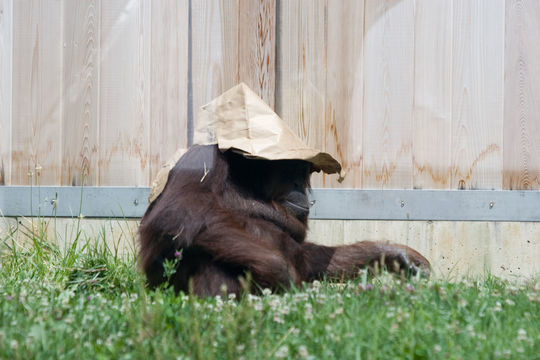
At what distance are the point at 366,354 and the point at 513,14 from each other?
3.08m

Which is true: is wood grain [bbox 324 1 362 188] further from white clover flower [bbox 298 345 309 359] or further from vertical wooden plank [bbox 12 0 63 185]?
white clover flower [bbox 298 345 309 359]

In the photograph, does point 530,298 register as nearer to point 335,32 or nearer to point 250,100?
point 250,100

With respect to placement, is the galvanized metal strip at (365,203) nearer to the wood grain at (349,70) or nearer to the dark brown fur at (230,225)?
the wood grain at (349,70)

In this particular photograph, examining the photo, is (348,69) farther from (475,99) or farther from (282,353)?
(282,353)

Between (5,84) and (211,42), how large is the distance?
142 cm

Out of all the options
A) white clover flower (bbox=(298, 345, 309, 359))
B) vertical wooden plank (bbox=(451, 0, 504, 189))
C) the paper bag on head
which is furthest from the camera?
vertical wooden plank (bbox=(451, 0, 504, 189))

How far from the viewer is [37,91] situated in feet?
13.9

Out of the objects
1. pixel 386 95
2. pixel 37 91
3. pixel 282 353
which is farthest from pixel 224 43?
pixel 282 353

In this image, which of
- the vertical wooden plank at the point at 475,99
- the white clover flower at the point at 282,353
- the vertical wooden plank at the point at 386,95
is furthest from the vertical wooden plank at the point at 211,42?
the white clover flower at the point at 282,353

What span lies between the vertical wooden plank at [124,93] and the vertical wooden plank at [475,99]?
2080 mm

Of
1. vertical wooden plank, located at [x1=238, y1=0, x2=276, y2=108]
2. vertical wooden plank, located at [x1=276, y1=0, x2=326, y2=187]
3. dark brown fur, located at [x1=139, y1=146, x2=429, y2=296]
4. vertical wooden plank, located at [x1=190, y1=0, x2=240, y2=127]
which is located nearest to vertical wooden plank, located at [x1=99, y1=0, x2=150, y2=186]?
vertical wooden plank, located at [x1=190, y1=0, x2=240, y2=127]

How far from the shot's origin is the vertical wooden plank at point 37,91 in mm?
4211

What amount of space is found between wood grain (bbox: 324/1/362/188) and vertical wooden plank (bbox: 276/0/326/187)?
0.18 feet

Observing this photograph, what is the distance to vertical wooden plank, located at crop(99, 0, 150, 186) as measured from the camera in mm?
4141
